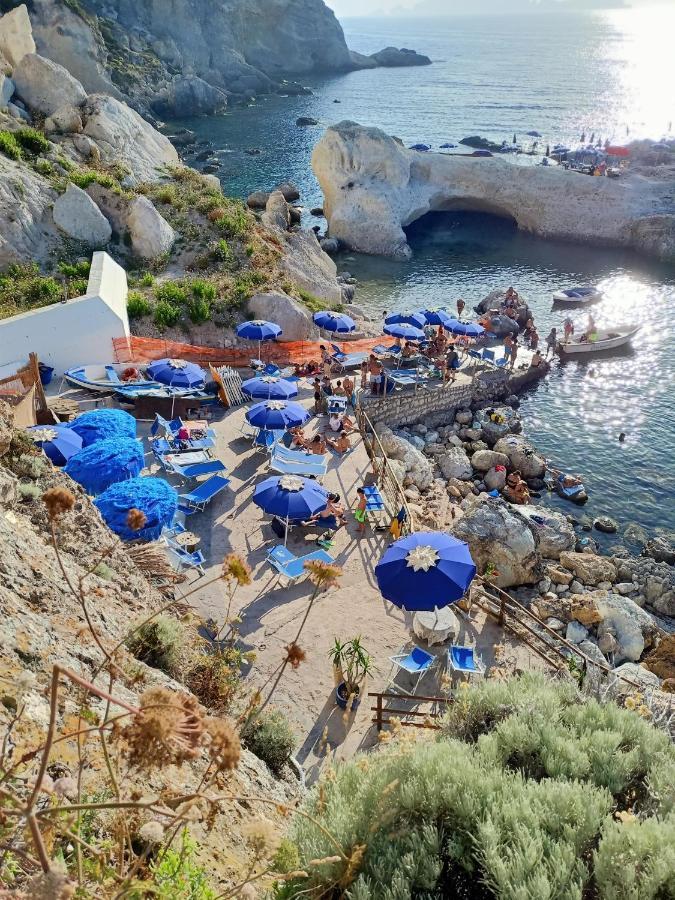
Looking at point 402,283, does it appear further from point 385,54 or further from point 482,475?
point 385,54

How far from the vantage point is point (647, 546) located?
805 inches

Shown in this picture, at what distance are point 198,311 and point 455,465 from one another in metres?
12.0

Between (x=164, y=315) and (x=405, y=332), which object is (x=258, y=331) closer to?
(x=164, y=315)

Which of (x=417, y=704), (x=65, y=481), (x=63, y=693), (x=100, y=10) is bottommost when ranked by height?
(x=417, y=704)

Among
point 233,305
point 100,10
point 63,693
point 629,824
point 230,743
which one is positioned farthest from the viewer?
point 100,10

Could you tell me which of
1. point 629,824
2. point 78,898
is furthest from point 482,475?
point 78,898

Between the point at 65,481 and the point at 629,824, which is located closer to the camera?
the point at 629,824

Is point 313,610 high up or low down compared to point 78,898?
down

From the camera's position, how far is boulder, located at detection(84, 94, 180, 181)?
33031 millimetres

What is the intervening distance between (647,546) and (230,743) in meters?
20.2

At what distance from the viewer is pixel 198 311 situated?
85.9 ft

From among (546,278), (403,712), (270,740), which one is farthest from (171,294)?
(546,278)

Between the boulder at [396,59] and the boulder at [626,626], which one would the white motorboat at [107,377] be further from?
the boulder at [396,59]

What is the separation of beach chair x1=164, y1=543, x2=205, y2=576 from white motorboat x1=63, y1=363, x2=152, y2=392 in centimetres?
805
